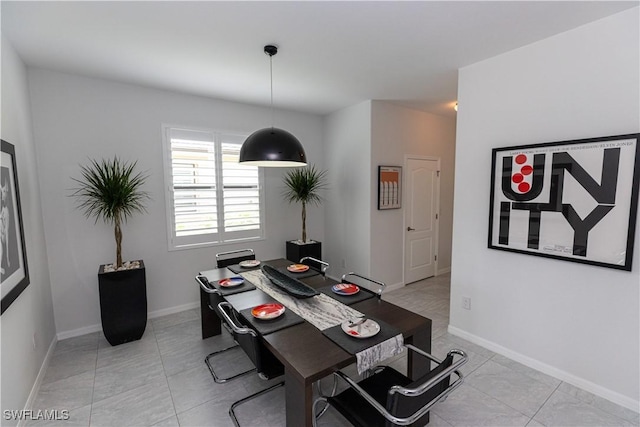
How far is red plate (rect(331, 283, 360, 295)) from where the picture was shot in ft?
7.74

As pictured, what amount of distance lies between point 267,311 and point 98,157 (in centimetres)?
275

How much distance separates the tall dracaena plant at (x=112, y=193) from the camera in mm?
2916

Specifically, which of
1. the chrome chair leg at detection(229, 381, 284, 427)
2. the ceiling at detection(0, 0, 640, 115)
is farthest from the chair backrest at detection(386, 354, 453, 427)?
the ceiling at detection(0, 0, 640, 115)

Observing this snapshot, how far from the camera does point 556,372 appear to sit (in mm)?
2441

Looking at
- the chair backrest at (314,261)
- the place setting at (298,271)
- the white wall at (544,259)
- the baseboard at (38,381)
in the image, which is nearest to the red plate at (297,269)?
the place setting at (298,271)

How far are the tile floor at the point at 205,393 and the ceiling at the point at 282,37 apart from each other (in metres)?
2.78

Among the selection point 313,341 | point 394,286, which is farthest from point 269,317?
point 394,286

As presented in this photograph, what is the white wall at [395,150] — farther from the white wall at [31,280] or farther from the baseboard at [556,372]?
the white wall at [31,280]

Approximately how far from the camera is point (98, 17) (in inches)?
79.9

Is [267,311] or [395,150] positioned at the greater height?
[395,150]

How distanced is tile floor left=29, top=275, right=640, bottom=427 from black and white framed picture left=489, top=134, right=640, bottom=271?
1.05 metres

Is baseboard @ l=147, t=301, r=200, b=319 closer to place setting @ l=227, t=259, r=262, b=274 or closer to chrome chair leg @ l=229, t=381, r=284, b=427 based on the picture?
place setting @ l=227, t=259, r=262, b=274

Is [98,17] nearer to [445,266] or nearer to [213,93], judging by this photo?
[213,93]

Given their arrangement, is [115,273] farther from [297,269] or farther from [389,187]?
[389,187]
